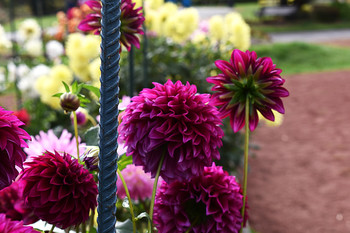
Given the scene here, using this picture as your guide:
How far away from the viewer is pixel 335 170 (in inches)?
141

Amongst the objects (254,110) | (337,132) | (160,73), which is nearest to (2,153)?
(254,110)

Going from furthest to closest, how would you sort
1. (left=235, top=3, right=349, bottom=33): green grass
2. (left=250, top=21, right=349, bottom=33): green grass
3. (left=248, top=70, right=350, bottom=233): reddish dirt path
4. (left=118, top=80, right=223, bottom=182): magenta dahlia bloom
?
1. (left=235, top=3, right=349, bottom=33): green grass
2. (left=250, top=21, right=349, bottom=33): green grass
3. (left=248, top=70, right=350, bottom=233): reddish dirt path
4. (left=118, top=80, right=223, bottom=182): magenta dahlia bloom

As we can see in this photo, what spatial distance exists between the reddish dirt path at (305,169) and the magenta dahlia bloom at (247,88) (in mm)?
2121

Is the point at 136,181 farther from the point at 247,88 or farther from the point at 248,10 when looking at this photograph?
the point at 248,10

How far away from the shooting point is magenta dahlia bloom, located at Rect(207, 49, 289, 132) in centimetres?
70

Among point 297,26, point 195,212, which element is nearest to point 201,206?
point 195,212

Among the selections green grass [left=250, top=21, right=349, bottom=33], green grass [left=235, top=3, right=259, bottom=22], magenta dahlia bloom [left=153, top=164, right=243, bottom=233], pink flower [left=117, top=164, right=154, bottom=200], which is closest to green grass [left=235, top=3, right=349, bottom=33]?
green grass [left=250, top=21, right=349, bottom=33]

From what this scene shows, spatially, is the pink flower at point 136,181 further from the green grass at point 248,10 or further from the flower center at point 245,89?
the green grass at point 248,10

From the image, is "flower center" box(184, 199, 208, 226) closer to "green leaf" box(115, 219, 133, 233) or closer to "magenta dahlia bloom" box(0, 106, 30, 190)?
"green leaf" box(115, 219, 133, 233)

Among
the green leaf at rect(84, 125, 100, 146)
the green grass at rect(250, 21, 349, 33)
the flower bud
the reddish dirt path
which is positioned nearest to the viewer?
the flower bud

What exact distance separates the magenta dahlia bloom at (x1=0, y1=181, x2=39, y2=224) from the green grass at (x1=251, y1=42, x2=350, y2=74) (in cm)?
653

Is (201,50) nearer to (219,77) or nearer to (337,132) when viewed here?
(337,132)

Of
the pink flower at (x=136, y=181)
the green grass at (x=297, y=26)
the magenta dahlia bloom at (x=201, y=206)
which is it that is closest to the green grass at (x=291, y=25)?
the green grass at (x=297, y=26)

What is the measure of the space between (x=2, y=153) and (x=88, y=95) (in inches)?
81.5
